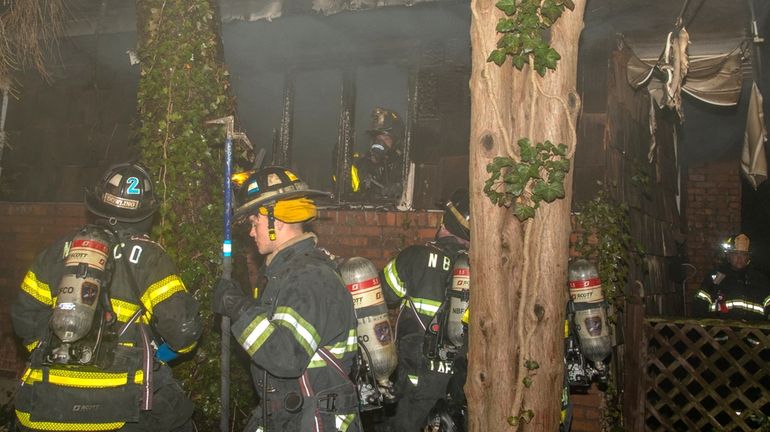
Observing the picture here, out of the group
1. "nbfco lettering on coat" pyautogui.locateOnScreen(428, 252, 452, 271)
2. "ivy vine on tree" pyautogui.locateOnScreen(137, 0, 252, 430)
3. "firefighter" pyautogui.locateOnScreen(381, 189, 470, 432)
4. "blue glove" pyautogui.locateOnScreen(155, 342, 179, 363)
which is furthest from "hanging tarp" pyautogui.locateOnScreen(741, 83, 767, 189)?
"blue glove" pyautogui.locateOnScreen(155, 342, 179, 363)

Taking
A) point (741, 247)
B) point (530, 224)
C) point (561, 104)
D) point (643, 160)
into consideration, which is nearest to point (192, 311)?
point (530, 224)

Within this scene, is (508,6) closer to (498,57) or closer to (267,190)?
(498,57)

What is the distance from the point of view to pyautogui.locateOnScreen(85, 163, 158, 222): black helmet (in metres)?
3.28

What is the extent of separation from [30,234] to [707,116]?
9.63 meters

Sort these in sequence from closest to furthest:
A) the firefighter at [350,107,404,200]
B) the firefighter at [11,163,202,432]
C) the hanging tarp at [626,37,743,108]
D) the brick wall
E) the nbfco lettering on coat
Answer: the firefighter at [11,163,202,432] → the nbfco lettering on coat → the hanging tarp at [626,37,743,108] → the firefighter at [350,107,404,200] → the brick wall

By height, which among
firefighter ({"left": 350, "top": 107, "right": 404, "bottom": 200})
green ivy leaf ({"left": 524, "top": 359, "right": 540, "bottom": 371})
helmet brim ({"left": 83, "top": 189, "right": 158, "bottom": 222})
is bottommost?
green ivy leaf ({"left": 524, "top": 359, "right": 540, "bottom": 371})

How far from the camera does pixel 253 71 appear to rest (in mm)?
7465

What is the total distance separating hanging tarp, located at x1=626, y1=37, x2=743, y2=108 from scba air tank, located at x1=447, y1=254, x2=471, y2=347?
3499 millimetres

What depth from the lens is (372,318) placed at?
349 centimetres

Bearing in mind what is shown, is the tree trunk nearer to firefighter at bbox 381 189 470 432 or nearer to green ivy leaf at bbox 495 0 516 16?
green ivy leaf at bbox 495 0 516 16

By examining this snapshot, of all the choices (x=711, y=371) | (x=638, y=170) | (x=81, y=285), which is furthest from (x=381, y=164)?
(x=81, y=285)

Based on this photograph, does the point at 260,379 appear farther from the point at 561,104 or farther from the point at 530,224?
the point at 561,104

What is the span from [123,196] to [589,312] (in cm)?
319

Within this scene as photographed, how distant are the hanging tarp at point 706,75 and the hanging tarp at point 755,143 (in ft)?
0.89
